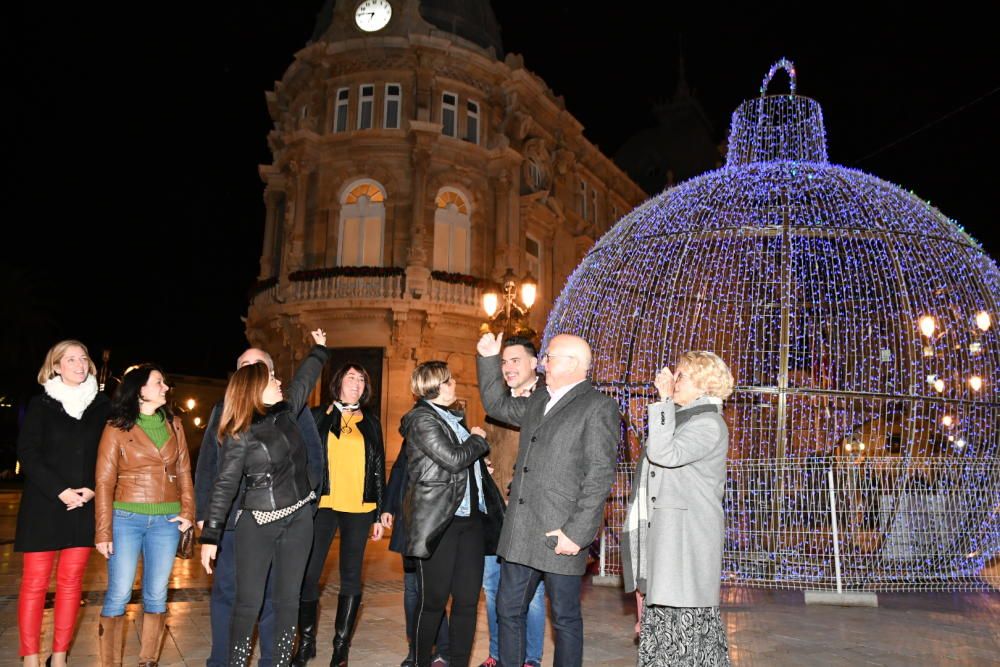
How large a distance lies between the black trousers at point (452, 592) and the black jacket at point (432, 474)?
13 centimetres

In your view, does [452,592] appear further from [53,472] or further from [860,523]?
[860,523]

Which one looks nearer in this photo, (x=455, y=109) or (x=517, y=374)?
(x=517, y=374)

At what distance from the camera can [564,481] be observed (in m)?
3.53

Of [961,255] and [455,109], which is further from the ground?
[455,109]

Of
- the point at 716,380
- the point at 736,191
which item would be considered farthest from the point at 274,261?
the point at 716,380

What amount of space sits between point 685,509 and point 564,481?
59 centimetres

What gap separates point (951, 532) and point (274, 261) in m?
19.7

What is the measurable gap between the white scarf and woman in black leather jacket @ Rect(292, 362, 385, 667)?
4.74 feet

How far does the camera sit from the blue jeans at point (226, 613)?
4.06 m

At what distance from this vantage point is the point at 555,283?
80.7ft

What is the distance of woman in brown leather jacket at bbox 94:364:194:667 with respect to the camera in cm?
412

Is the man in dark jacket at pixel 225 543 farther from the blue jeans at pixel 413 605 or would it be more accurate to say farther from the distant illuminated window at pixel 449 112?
the distant illuminated window at pixel 449 112

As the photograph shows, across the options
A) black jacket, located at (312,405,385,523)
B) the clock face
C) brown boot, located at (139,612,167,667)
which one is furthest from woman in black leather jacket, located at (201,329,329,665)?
the clock face

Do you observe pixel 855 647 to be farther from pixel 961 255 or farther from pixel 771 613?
pixel 961 255
